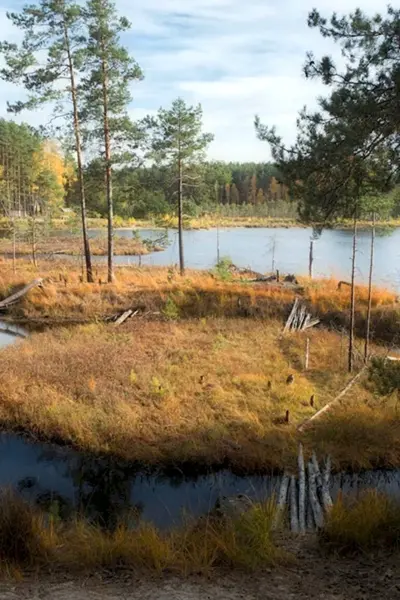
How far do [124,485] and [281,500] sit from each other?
9.53 feet

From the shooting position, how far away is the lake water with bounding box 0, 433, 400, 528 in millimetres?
8244

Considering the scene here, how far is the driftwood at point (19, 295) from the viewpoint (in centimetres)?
2156

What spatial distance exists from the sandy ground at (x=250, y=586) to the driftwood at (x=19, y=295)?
58.6 feet

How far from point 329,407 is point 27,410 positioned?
259 inches

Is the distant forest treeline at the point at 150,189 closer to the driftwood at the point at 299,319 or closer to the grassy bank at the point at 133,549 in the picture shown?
the driftwood at the point at 299,319

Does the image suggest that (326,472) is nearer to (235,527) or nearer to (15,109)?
(235,527)

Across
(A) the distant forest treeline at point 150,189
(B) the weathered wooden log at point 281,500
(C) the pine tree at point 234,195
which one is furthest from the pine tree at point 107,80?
(C) the pine tree at point 234,195

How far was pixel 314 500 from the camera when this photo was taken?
7.48m

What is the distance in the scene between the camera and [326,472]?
28.0 feet

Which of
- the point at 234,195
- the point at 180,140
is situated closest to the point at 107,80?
the point at 180,140

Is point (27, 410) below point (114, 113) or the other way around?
below

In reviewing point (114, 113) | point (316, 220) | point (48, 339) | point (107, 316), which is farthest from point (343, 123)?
point (114, 113)

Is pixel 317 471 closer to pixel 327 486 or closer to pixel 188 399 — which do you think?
pixel 327 486

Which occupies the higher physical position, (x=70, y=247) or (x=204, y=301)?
(x=70, y=247)
